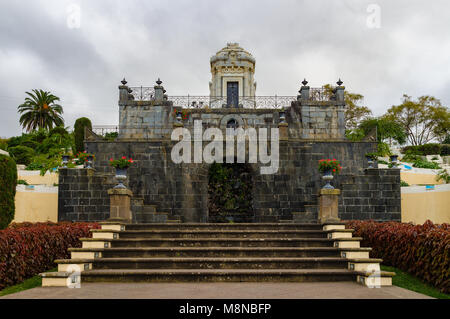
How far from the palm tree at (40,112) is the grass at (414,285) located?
43.0 meters

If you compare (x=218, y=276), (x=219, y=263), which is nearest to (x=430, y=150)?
(x=219, y=263)

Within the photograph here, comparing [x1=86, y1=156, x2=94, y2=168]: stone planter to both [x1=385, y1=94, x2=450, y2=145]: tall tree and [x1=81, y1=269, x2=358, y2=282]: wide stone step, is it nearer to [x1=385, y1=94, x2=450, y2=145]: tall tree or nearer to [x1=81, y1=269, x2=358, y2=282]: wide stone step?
[x1=81, y1=269, x2=358, y2=282]: wide stone step

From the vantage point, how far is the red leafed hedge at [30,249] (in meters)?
7.87

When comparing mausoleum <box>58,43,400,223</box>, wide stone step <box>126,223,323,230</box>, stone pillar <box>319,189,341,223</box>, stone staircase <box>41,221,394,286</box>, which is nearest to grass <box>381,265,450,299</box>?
stone staircase <box>41,221,394,286</box>

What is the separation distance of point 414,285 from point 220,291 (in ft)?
12.0

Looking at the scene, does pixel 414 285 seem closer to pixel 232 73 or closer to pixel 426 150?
pixel 232 73

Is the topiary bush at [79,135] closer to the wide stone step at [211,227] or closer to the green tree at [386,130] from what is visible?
the wide stone step at [211,227]

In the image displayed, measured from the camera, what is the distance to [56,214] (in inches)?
607

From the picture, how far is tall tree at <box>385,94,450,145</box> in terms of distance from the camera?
4434 centimetres

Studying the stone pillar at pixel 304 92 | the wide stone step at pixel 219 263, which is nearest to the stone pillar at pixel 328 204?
the wide stone step at pixel 219 263

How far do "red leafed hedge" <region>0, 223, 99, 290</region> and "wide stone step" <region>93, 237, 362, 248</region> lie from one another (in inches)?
46.1

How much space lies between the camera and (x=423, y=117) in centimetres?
4497
